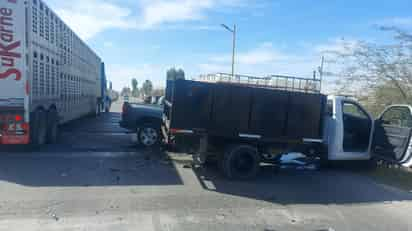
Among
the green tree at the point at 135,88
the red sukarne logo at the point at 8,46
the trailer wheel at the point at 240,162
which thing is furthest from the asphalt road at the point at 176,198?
the green tree at the point at 135,88

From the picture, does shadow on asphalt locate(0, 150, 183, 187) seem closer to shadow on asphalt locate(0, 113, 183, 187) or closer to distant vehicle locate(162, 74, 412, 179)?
shadow on asphalt locate(0, 113, 183, 187)

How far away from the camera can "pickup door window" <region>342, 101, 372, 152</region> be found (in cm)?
762

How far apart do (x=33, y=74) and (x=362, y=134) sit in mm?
8767

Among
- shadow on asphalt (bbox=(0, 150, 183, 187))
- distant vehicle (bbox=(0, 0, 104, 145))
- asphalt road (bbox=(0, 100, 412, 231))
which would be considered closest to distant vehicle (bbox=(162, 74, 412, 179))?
asphalt road (bbox=(0, 100, 412, 231))

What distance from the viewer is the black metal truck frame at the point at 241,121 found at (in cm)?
629

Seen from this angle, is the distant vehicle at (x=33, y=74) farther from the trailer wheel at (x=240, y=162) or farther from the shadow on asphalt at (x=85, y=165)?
the trailer wheel at (x=240, y=162)

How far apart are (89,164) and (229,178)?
11.3ft

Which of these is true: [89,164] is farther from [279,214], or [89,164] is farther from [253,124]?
[279,214]

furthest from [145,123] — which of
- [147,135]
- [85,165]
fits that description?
[85,165]

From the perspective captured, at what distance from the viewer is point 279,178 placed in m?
6.89

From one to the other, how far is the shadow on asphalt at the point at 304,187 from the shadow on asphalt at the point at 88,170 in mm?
934

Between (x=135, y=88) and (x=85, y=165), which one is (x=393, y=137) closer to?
(x=85, y=165)

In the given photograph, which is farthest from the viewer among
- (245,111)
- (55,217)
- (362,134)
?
(362,134)

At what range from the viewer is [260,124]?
21.5 ft
